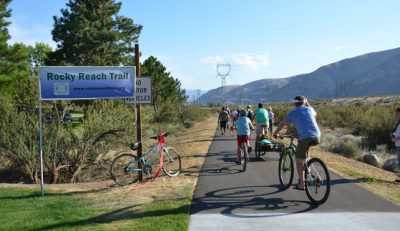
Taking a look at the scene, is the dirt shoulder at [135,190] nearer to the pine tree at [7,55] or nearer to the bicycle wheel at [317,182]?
the bicycle wheel at [317,182]

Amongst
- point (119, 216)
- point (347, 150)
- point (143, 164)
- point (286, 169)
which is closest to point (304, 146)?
point (286, 169)

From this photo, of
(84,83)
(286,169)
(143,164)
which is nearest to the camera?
(286,169)

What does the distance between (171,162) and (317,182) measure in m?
4.66

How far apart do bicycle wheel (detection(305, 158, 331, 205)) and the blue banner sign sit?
14.4ft

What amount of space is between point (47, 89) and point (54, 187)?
2.36 meters

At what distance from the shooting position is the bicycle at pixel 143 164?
10.9 metres

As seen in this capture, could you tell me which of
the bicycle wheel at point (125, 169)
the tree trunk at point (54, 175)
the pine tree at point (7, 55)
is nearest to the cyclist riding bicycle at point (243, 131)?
the bicycle wheel at point (125, 169)

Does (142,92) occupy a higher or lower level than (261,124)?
higher

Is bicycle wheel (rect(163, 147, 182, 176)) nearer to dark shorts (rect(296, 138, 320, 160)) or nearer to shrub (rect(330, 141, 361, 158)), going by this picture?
dark shorts (rect(296, 138, 320, 160))

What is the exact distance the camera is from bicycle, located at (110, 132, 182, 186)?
10.9 metres

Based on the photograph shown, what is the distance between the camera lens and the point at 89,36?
3647cm

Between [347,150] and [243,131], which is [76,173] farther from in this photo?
[347,150]

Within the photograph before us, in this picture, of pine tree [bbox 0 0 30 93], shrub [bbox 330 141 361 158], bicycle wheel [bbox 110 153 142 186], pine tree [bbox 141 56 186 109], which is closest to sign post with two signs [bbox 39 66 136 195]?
bicycle wheel [bbox 110 153 142 186]

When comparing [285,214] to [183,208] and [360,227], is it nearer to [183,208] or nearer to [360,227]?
[360,227]
